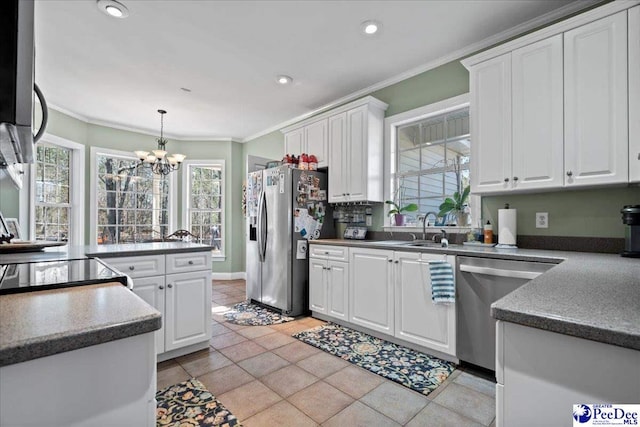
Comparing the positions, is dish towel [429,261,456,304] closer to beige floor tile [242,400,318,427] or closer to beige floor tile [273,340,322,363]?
beige floor tile [273,340,322,363]

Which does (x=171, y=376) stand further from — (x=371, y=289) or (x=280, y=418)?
(x=371, y=289)

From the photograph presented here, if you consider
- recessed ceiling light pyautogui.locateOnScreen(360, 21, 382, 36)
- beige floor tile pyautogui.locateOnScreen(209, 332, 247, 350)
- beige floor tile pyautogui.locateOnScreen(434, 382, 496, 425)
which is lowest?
beige floor tile pyautogui.locateOnScreen(209, 332, 247, 350)

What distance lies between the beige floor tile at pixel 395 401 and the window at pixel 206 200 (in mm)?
4569

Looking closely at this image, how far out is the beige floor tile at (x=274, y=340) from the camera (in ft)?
9.08

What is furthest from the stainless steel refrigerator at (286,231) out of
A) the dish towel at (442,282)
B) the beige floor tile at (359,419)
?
the beige floor tile at (359,419)

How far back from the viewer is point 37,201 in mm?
4094

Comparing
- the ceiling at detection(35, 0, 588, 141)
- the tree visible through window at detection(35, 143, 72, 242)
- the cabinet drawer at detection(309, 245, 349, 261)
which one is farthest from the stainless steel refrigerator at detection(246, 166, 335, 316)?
the tree visible through window at detection(35, 143, 72, 242)

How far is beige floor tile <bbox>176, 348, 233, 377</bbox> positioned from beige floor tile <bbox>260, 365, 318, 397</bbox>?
1.43 feet

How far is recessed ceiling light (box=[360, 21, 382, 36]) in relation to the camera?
2504 mm

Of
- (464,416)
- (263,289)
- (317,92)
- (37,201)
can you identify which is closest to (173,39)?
(317,92)

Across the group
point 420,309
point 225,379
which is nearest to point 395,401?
point 420,309

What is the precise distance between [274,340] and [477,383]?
1695mm

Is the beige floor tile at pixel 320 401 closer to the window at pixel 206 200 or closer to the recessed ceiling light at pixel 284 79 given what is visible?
the recessed ceiling light at pixel 284 79

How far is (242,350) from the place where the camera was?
8.74 ft
